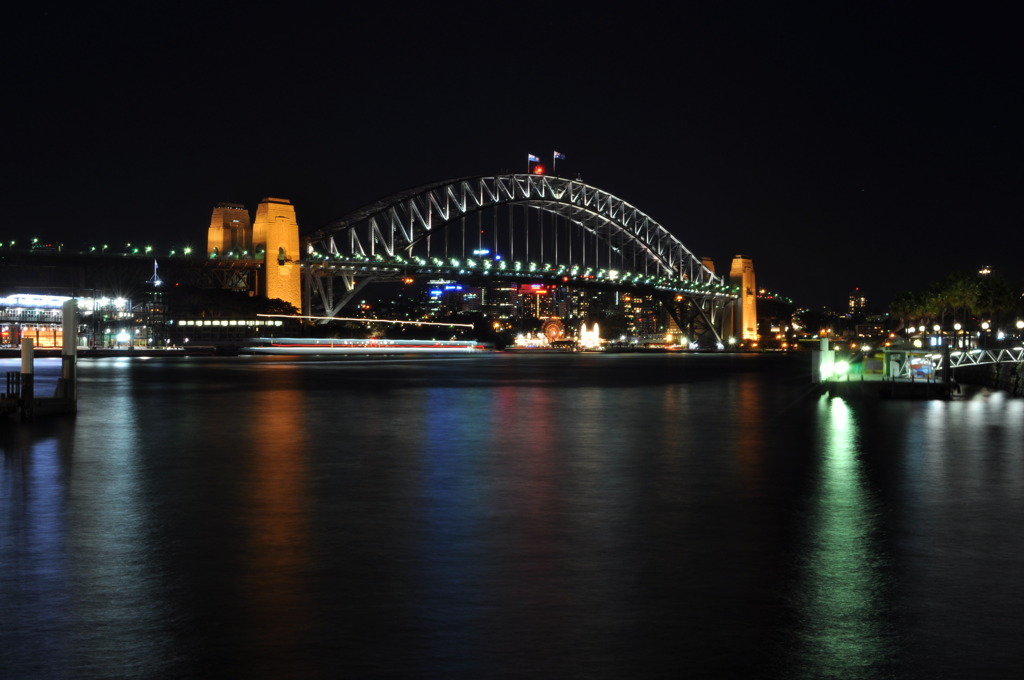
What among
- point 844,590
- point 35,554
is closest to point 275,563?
point 35,554

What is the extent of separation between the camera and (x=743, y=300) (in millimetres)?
157125

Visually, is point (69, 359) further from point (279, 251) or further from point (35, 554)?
point (279, 251)

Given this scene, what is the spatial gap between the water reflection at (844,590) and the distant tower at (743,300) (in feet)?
479

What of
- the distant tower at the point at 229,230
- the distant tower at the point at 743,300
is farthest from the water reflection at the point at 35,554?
the distant tower at the point at 743,300

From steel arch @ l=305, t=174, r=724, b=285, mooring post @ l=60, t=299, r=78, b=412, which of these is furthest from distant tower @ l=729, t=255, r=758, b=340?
mooring post @ l=60, t=299, r=78, b=412

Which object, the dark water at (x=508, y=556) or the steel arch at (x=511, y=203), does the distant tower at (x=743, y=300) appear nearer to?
the steel arch at (x=511, y=203)

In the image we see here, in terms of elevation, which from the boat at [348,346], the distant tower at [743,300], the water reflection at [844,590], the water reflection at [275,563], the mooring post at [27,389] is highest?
the distant tower at [743,300]

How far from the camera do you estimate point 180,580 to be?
7953mm

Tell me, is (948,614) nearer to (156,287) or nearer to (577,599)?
(577,599)

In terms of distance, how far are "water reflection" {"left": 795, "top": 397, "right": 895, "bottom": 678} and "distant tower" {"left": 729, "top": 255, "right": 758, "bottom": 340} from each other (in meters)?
146

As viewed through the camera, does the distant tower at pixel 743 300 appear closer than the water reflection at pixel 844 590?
No

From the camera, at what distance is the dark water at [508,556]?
617 cm

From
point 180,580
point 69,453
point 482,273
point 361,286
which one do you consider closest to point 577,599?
point 180,580

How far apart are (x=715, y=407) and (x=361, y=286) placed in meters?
73.3
